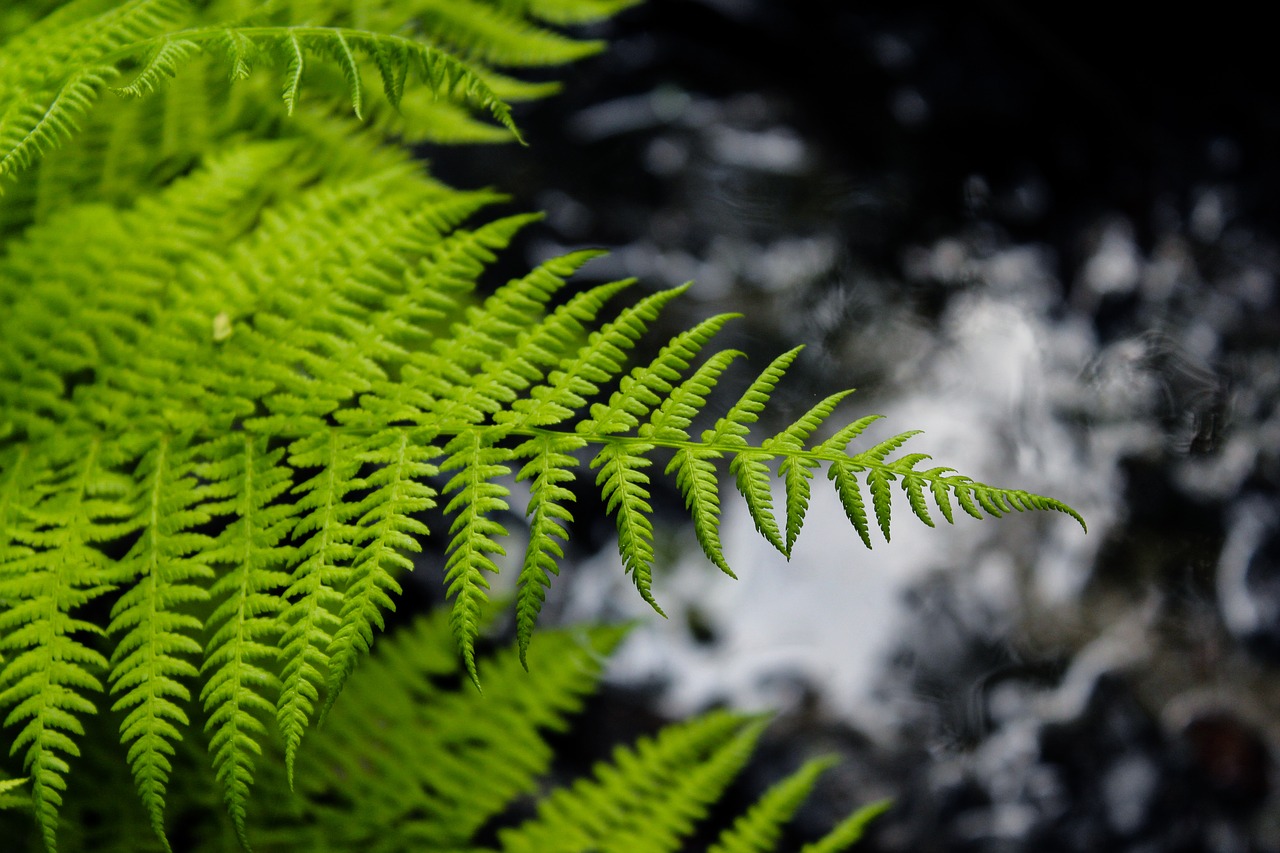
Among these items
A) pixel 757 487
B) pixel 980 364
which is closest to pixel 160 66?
pixel 757 487

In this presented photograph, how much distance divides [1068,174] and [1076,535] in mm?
1576

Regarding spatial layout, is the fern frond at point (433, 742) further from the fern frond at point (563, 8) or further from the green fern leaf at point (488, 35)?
the fern frond at point (563, 8)

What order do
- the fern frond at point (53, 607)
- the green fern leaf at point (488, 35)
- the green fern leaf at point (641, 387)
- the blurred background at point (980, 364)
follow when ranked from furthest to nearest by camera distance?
1. the blurred background at point (980, 364)
2. the green fern leaf at point (488, 35)
3. the green fern leaf at point (641, 387)
4. the fern frond at point (53, 607)

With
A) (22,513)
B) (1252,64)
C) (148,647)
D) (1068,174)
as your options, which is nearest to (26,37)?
(22,513)

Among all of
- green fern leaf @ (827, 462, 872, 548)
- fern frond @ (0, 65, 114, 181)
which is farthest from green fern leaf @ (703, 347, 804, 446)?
fern frond @ (0, 65, 114, 181)

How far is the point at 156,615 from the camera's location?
1.03 metres

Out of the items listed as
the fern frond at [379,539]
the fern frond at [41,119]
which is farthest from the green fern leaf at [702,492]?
the fern frond at [41,119]

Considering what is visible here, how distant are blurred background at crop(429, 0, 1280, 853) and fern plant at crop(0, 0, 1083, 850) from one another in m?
1.87

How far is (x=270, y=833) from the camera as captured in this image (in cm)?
133

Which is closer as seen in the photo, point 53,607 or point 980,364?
point 53,607

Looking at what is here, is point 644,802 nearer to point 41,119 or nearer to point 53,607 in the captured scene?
point 53,607

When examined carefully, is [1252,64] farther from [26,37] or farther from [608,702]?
[26,37]

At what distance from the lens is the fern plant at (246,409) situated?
3.22ft

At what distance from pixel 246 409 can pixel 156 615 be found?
30cm
